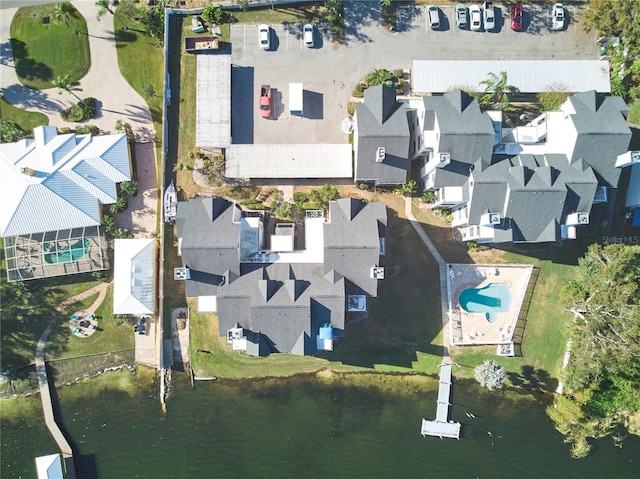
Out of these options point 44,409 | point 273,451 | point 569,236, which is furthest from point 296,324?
point 44,409

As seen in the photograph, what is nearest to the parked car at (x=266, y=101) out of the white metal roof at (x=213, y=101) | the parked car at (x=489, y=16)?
the white metal roof at (x=213, y=101)

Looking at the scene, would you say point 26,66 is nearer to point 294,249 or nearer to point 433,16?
point 294,249

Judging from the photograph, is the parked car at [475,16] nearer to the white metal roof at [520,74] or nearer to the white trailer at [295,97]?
the white metal roof at [520,74]

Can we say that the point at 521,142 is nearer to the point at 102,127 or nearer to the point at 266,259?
the point at 266,259

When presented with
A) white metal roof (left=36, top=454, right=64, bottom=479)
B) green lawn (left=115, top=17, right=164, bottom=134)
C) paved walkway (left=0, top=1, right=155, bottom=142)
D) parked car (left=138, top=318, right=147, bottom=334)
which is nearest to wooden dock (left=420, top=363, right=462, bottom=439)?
parked car (left=138, top=318, right=147, bottom=334)

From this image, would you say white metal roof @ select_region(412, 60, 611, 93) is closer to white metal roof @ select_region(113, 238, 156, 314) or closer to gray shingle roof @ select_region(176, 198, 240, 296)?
gray shingle roof @ select_region(176, 198, 240, 296)

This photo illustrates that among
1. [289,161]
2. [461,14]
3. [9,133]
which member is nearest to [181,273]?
[289,161]
